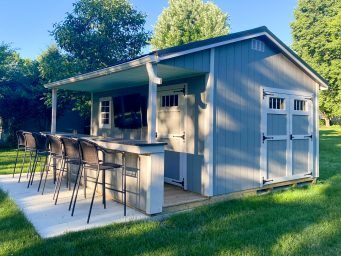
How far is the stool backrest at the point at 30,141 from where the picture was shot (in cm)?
562

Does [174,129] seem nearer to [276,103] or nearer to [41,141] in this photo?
[276,103]

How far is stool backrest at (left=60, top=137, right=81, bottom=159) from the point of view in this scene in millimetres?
4273

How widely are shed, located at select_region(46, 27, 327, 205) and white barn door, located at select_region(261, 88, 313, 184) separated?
2cm

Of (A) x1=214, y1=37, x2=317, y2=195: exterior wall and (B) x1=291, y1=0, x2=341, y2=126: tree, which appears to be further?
(B) x1=291, y1=0, x2=341, y2=126: tree

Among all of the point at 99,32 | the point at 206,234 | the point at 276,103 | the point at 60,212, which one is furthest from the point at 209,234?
the point at 99,32

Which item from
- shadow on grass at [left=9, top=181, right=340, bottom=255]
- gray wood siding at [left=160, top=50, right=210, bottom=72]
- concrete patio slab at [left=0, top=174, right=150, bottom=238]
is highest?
gray wood siding at [left=160, top=50, right=210, bottom=72]

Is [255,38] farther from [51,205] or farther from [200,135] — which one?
[51,205]

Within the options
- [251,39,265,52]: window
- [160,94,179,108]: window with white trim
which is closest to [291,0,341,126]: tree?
[251,39,265,52]: window

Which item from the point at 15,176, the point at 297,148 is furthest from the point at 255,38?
the point at 15,176

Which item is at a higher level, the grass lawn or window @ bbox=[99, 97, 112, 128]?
window @ bbox=[99, 97, 112, 128]

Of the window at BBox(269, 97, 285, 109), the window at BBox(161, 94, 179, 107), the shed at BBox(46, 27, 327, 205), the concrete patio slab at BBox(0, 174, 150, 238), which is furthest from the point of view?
the window at BBox(269, 97, 285, 109)

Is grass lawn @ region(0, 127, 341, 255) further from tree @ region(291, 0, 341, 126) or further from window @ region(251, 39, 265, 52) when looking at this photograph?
tree @ region(291, 0, 341, 126)

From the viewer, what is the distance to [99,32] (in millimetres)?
13133

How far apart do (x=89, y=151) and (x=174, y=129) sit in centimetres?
215
